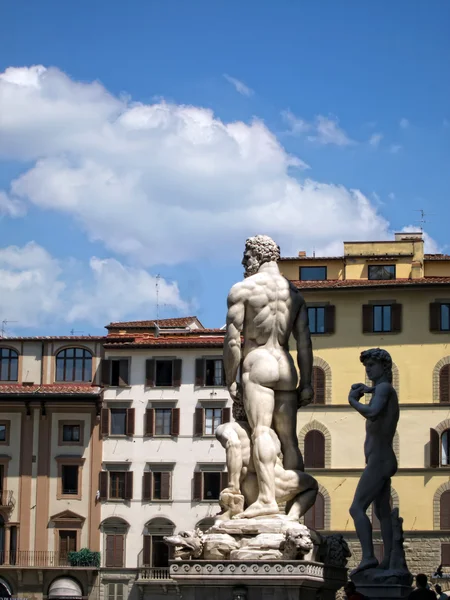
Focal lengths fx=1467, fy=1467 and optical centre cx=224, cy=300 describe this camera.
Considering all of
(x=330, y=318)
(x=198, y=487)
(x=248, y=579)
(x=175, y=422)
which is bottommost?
(x=248, y=579)

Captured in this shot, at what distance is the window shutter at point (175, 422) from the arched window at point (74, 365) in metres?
5.94

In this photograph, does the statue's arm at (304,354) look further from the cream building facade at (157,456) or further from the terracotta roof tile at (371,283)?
the cream building facade at (157,456)

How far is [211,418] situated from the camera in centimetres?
7888

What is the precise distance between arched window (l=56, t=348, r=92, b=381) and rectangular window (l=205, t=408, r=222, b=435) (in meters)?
7.60

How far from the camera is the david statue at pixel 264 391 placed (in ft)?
67.6

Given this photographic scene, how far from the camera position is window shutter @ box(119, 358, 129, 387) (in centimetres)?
8044

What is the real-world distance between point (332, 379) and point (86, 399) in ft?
55.5

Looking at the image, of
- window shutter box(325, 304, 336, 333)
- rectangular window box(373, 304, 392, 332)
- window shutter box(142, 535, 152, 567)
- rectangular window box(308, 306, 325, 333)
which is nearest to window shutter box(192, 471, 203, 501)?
window shutter box(142, 535, 152, 567)

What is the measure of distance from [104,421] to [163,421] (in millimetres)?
3279

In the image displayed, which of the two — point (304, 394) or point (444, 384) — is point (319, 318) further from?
point (304, 394)

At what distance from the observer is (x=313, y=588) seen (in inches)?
787

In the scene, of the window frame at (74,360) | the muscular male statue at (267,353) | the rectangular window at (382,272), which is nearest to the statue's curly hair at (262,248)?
the muscular male statue at (267,353)

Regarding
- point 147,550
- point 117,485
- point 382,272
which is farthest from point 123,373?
point 382,272

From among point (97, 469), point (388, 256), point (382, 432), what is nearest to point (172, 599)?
point (97, 469)
